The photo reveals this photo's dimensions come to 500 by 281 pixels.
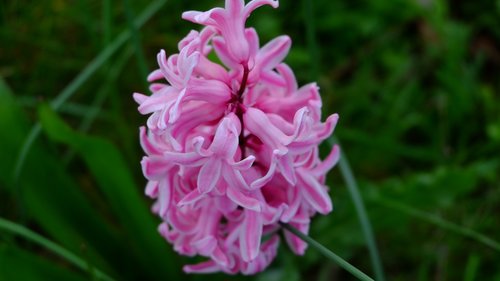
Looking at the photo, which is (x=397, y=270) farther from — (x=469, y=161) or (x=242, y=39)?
(x=242, y=39)

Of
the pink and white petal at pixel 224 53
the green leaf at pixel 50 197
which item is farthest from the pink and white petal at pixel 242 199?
the green leaf at pixel 50 197

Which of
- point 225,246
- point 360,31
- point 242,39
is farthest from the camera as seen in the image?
point 360,31

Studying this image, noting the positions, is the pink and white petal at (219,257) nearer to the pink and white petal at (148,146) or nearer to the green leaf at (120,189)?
the pink and white petal at (148,146)

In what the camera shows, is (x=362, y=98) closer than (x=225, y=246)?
No

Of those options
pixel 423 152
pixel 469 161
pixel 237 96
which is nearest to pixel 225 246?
pixel 237 96

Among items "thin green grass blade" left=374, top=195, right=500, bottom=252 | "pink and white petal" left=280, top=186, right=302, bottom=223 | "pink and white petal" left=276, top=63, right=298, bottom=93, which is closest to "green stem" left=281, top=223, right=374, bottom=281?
"pink and white petal" left=280, top=186, right=302, bottom=223

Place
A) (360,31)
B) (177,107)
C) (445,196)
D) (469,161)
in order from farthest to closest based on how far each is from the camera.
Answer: (360,31)
(469,161)
(445,196)
(177,107)

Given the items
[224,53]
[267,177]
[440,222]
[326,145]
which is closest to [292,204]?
[267,177]
